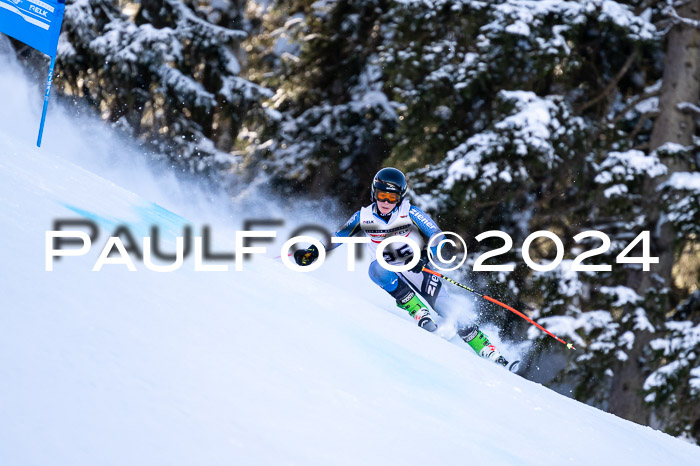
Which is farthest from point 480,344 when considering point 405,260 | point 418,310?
point 405,260

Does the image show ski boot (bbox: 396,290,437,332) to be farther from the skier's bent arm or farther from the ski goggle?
the ski goggle

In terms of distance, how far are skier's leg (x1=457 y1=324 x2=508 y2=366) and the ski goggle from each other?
4.21ft

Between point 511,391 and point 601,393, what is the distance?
723 cm

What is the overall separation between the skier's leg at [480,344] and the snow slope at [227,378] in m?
0.89

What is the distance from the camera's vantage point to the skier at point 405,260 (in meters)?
6.80

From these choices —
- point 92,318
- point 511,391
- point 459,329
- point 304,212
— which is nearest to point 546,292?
point 459,329

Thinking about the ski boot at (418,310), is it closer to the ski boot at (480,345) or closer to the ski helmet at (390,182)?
the ski boot at (480,345)

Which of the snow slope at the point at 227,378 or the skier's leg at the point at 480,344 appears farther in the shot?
the skier's leg at the point at 480,344

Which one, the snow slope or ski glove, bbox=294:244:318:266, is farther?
ski glove, bbox=294:244:318:266

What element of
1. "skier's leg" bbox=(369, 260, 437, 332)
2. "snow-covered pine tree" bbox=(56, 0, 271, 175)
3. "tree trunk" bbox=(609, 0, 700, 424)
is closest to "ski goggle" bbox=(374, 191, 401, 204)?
"skier's leg" bbox=(369, 260, 437, 332)

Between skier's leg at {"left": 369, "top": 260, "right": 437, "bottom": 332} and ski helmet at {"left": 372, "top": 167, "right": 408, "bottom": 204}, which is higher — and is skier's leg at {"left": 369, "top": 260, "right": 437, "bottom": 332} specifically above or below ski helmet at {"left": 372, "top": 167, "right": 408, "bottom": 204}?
below

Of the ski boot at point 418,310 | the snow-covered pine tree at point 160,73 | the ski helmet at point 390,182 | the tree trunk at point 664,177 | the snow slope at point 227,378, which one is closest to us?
the snow slope at point 227,378

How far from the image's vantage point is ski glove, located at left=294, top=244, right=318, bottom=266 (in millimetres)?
6766

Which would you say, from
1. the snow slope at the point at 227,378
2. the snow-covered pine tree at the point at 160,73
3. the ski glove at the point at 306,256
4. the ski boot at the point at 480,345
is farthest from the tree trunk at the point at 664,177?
the snow-covered pine tree at the point at 160,73
